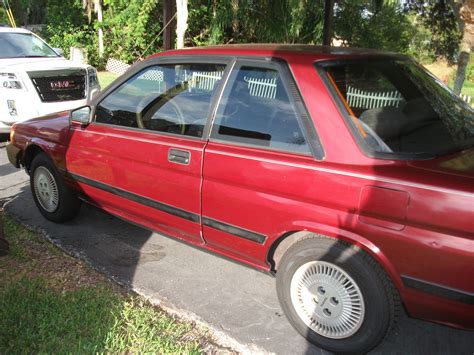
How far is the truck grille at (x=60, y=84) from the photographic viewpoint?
7561 mm

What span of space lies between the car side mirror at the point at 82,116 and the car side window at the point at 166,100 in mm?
90

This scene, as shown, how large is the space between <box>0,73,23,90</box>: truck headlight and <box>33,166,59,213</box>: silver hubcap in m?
3.51

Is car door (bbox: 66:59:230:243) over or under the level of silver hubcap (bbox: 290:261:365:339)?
over

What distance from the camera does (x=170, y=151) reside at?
125 inches

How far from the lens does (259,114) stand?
9.43ft

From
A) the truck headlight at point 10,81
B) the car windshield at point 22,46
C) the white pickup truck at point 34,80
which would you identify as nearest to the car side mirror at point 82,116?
the white pickup truck at point 34,80

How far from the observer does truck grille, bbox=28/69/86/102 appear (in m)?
7.56

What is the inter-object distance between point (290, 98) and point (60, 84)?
6.22 meters

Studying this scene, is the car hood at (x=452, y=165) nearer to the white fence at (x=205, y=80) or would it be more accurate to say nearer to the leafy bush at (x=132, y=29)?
the white fence at (x=205, y=80)

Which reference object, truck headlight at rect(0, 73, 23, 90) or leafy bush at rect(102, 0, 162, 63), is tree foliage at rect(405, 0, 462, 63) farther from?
truck headlight at rect(0, 73, 23, 90)

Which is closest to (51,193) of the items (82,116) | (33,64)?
(82,116)

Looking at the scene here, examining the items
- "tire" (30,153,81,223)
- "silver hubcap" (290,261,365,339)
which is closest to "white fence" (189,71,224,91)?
"silver hubcap" (290,261,365,339)

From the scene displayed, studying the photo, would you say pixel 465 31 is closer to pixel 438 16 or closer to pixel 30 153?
pixel 438 16

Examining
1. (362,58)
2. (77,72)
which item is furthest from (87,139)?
(77,72)
